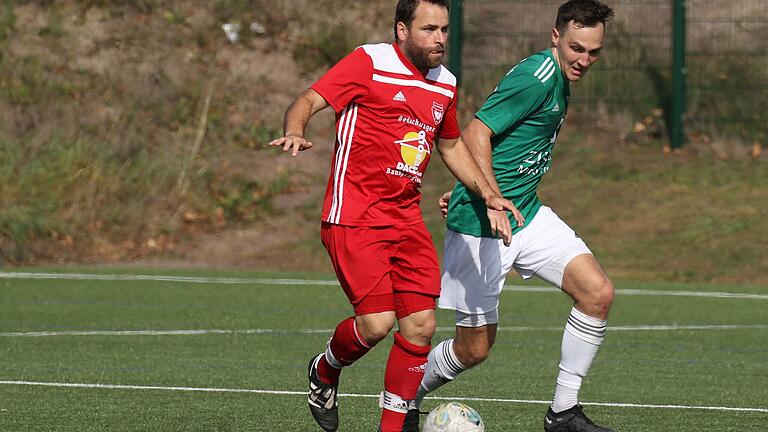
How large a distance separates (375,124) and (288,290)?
27.0 feet

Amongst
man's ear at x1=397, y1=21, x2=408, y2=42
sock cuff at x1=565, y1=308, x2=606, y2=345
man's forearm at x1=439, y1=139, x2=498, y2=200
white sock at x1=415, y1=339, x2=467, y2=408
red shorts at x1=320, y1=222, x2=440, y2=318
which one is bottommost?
white sock at x1=415, y1=339, x2=467, y2=408

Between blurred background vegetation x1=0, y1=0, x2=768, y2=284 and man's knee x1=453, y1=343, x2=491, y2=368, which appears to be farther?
blurred background vegetation x1=0, y1=0, x2=768, y2=284

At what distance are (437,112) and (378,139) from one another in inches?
14.4

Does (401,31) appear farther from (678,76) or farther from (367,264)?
(678,76)

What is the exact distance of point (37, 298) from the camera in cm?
1380

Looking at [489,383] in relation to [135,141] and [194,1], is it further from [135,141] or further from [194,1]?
[194,1]

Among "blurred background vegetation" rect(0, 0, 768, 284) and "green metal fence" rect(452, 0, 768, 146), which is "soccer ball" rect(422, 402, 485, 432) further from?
"green metal fence" rect(452, 0, 768, 146)

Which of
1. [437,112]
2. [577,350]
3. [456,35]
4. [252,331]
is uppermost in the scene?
[437,112]

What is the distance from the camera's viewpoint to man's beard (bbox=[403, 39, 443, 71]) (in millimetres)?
6738

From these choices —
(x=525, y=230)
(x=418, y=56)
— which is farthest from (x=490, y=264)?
(x=418, y=56)

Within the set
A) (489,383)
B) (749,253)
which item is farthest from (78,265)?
(489,383)

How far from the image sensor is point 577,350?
23.7 ft

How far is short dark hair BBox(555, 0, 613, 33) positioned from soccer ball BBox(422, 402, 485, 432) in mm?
2130

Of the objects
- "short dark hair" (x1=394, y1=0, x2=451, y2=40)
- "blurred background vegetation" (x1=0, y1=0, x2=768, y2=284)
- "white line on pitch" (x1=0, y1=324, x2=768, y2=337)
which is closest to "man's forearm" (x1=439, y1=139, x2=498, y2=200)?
"short dark hair" (x1=394, y1=0, x2=451, y2=40)
